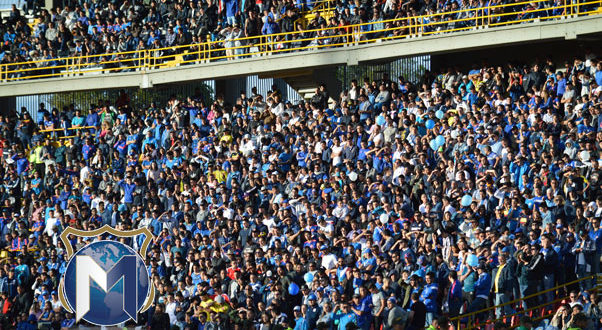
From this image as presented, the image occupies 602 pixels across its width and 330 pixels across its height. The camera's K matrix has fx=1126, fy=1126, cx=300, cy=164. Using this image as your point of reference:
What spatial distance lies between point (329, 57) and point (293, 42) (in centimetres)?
147

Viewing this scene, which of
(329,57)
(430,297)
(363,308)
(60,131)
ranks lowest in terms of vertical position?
(363,308)

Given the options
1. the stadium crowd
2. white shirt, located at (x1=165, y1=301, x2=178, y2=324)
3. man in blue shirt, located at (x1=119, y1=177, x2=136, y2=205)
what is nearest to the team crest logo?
the stadium crowd

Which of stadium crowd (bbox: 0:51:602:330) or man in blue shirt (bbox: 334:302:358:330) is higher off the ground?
stadium crowd (bbox: 0:51:602:330)

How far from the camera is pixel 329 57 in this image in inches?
1037

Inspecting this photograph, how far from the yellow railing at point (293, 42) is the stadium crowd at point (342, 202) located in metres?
1.10

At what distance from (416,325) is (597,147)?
4805 millimetres

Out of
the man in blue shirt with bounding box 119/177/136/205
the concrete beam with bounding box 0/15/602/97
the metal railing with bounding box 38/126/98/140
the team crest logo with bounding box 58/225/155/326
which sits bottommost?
the team crest logo with bounding box 58/225/155/326

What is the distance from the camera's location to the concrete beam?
23.2m

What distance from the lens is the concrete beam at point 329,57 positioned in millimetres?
23203

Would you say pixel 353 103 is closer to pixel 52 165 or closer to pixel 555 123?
pixel 555 123

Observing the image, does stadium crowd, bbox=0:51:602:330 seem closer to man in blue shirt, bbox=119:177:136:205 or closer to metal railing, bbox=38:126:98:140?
man in blue shirt, bbox=119:177:136:205

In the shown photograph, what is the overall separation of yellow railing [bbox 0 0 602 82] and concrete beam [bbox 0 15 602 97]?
0.19 m

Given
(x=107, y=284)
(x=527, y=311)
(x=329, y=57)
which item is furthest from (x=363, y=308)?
(x=329, y=57)

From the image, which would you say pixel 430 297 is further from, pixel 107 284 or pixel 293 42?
pixel 293 42
